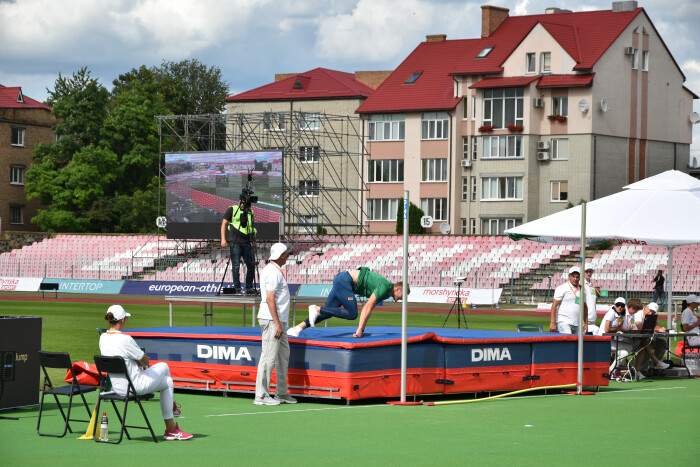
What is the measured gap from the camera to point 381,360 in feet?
48.2

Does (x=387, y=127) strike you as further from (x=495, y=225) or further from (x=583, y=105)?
(x=583, y=105)

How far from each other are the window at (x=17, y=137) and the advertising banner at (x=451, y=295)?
43.0 metres

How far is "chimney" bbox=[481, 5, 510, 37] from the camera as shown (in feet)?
238

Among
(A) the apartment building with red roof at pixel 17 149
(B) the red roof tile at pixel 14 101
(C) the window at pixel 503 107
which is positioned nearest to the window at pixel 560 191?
(C) the window at pixel 503 107

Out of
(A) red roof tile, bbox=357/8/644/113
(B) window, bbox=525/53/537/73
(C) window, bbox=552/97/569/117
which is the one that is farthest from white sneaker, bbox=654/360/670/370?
(B) window, bbox=525/53/537/73

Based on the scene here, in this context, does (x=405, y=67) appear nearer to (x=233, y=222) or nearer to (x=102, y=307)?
(x=102, y=307)

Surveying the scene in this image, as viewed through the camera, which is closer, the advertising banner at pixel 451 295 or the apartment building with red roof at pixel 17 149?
the advertising banner at pixel 451 295

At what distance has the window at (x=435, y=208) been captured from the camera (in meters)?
69.9

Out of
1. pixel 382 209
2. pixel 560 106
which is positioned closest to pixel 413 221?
pixel 382 209

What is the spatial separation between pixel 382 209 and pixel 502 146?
1042 cm

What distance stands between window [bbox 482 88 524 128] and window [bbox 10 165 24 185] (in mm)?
34866

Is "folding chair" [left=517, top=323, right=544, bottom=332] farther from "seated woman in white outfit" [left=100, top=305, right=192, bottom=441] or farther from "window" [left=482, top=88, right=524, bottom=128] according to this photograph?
"window" [left=482, top=88, right=524, bottom=128]

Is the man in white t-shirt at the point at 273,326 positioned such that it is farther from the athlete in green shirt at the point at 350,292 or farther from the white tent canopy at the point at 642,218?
the white tent canopy at the point at 642,218

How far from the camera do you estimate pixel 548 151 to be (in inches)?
2589
